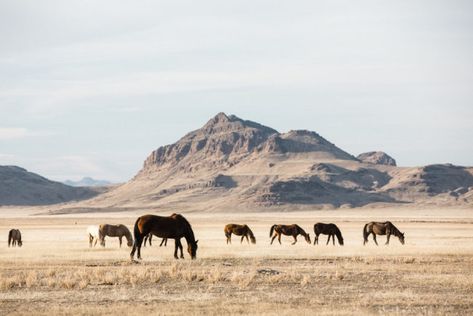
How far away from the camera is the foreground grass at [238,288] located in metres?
17.4

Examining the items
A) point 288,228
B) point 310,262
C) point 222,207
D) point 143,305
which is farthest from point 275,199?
point 143,305

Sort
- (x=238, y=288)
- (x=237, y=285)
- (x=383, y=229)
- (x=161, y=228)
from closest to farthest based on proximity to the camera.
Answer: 1. (x=238, y=288)
2. (x=237, y=285)
3. (x=161, y=228)
4. (x=383, y=229)

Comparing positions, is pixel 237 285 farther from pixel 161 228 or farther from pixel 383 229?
pixel 383 229

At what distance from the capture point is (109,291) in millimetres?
20328

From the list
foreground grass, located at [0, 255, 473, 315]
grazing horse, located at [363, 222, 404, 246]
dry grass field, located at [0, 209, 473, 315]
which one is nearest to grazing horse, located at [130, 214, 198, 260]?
dry grass field, located at [0, 209, 473, 315]

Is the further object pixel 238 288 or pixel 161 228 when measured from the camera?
pixel 161 228

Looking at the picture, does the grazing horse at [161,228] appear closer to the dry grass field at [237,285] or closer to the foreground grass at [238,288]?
the dry grass field at [237,285]

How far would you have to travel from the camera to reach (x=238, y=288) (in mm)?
20891

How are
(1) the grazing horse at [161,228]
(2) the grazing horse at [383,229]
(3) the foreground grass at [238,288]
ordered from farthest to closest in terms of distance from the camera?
(2) the grazing horse at [383,229]
(1) the grazing horse at [161,228]
(3) the foreground grass at [238,288]

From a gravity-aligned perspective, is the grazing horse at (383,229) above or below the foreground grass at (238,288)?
above

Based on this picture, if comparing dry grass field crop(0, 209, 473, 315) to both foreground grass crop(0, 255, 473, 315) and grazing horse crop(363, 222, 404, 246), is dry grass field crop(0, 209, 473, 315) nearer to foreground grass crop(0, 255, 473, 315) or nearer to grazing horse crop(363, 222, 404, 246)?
foreground grass crop(0, 255, 473, 315)

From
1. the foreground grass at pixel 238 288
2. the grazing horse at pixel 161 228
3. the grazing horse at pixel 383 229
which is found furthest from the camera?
the grazing horse at pixel 383 229

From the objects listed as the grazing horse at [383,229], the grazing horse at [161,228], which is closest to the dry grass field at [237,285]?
the grazing horse at [161,228]

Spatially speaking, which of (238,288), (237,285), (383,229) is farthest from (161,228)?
(383,229)
